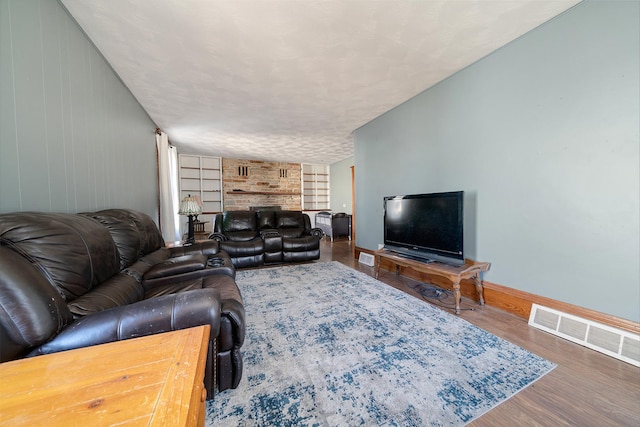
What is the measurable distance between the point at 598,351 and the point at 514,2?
258cm

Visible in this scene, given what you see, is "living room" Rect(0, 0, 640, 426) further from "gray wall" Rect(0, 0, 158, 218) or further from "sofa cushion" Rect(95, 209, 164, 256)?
"sofa cushion" Rect(95, 209, 164, 256)

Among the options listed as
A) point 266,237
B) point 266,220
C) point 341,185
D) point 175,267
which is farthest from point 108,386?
point 341,185

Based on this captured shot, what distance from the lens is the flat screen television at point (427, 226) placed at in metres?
2.40

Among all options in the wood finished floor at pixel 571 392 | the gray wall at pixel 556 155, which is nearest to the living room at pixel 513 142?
the gray wall at pixel 556 155

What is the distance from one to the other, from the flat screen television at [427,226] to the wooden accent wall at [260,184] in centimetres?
525

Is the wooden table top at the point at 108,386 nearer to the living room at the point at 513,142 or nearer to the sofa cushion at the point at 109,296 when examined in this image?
the sofa cushion at the point at 109,296

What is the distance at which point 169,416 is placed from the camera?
1.48 ft

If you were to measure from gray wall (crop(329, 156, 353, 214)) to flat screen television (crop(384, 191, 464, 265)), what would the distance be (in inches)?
162

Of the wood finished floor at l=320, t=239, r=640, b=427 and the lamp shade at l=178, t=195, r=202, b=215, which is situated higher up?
the lamp shade at l=178, t=195, r=202, b=215

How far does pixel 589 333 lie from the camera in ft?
5.58

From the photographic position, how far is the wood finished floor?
1.14 meters

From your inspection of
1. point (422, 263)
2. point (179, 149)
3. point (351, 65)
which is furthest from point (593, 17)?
point (179, 149)

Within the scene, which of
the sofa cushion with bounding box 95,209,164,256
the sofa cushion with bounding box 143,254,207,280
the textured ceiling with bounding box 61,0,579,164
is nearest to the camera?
the textured ceiling with bounding box 61,0,579,164

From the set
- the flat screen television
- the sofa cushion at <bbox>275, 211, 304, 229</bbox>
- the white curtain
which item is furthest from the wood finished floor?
the white curtain
